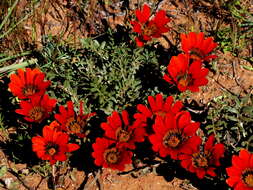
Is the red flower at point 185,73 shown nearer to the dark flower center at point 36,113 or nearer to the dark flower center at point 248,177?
the dark flower center at point 248,177

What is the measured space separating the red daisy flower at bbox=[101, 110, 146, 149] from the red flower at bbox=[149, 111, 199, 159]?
0.09 m

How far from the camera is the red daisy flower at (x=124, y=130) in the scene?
2469 millimetres

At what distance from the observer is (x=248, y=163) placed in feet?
8.21

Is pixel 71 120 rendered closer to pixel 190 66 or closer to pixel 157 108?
pixel 157 108

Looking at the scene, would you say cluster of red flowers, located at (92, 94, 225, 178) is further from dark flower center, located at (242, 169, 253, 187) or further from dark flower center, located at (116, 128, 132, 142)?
dark flower center, located at (242, 169, 253, 187)

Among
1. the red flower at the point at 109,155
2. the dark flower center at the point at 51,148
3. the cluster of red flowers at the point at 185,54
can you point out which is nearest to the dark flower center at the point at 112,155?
the red flower at the point at 109,155

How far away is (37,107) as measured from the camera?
8.39 feet

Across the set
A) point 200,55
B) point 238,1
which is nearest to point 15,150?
point 200,55

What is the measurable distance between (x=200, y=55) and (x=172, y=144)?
0.71 meters

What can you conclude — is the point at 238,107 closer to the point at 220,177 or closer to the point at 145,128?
the point at 220,177

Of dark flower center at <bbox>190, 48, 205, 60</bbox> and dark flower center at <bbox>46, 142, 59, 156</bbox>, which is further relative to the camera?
dark flower center at <bbox>190, 48, 205, 60</bbox>

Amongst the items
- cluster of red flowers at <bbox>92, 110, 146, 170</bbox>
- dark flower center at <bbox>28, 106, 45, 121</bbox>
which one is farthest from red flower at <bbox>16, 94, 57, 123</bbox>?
cluster of red flowers at <bbox>92, 110, 146, 170</bbox>

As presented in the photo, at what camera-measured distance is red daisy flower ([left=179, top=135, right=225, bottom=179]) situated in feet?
8.03

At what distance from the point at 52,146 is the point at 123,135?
0.46 m
